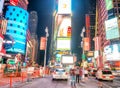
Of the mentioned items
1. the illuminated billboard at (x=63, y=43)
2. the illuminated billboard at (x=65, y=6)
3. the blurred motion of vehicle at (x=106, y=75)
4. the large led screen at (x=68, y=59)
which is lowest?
the blurred motion of vehicle at (x=106, y=75)

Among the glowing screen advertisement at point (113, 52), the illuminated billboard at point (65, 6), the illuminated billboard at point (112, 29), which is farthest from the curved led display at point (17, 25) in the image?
the illuminated billboard at point (112, 29)

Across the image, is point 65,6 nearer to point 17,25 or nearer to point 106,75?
point 17,25

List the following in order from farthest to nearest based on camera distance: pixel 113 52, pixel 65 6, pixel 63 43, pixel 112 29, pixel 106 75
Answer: pixel 65 6 < pixel 112 29 < pixel 113 52 < pixel 63 43 < pixel 106 75

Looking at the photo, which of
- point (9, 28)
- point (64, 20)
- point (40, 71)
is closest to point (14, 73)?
point (40, 71)

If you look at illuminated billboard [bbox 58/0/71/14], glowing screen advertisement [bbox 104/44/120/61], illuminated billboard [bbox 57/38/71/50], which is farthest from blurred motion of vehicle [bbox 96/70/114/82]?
illuminated billboard [bbox 58/0/71/14]

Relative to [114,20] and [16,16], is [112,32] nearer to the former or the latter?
[114,20]

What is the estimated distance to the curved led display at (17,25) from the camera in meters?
92.3

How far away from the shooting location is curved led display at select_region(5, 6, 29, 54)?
9226 cm

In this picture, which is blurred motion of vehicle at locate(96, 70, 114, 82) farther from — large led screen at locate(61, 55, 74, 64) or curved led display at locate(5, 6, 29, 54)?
curved led display at locate(5, 6, 29, 54)

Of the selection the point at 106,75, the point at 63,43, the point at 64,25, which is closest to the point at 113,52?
the point at 63,43

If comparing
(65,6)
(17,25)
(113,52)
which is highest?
(65,6)

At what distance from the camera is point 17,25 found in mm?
94875

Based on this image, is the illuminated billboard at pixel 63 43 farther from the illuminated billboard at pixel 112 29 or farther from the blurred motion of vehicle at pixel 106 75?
the blurred motion of vehicle at pixel 106 75

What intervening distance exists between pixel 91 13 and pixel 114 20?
350 feet
